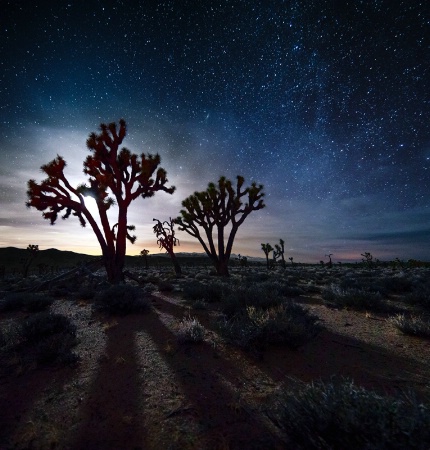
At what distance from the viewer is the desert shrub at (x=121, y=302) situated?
7719 mm

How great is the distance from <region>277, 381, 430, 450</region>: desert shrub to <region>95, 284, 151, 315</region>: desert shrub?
6.28 m

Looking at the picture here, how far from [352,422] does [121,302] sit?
710 cm

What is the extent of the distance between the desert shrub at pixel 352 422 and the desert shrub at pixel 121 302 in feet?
20.6

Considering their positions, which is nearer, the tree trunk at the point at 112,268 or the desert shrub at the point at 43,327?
the desert shrub at the point at 43,327

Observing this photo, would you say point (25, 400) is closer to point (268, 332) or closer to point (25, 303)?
point (268, 332)

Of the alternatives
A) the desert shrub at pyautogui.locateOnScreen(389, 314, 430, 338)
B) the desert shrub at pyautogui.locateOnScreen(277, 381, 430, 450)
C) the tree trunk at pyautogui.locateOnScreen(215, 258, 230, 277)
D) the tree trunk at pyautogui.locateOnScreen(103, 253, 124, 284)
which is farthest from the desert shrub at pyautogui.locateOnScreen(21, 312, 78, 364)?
the tree trunk at pyautogui.locateOnScreen(215, 258, 230, 277)

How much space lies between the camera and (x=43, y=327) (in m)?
5.19

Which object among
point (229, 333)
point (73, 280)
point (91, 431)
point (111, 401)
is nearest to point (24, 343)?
point (111, 401)

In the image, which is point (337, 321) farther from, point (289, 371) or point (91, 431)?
point (91, 431)

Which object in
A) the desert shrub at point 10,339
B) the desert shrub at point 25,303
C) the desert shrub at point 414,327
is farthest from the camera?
the desert shrub at point 25,303

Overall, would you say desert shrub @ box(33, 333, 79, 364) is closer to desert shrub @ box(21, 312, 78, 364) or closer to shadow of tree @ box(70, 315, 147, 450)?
desert shrub @ box(21, 312, 78, 364)

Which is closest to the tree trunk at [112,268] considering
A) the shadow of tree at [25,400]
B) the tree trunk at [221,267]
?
the tree trunk at [221,267]

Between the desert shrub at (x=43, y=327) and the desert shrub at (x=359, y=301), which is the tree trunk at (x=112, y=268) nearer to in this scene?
the desert shrub at (x=43, y=327)

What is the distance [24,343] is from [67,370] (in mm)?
1697
